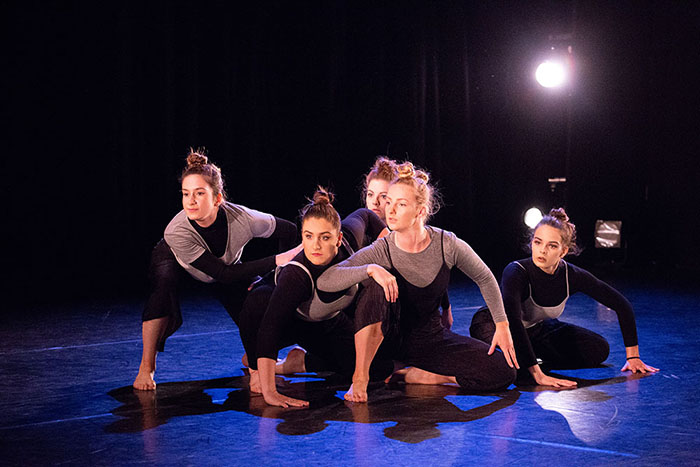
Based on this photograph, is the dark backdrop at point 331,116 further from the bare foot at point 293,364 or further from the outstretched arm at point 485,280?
the outstretched arm at point 485,280

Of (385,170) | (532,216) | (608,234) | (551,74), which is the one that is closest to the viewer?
(385,170)

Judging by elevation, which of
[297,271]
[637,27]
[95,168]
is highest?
[637,27]

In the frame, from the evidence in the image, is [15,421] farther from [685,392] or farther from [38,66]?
[38,66]

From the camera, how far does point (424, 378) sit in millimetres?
2953

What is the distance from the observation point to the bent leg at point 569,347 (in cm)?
318

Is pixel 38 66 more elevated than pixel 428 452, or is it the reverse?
pixel 38 66

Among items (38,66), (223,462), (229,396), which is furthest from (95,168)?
(223,462)

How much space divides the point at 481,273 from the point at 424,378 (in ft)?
1.61

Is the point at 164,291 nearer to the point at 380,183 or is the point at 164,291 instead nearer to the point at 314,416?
the point at 314,416

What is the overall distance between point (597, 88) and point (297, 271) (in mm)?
5340

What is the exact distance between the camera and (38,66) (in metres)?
5.63

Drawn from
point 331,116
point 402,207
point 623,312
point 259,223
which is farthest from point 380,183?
point 331,116

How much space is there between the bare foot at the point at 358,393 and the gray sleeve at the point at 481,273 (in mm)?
531

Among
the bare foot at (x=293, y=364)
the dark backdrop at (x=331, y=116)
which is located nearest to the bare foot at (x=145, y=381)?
the bare foot at (x=293, y=364)
